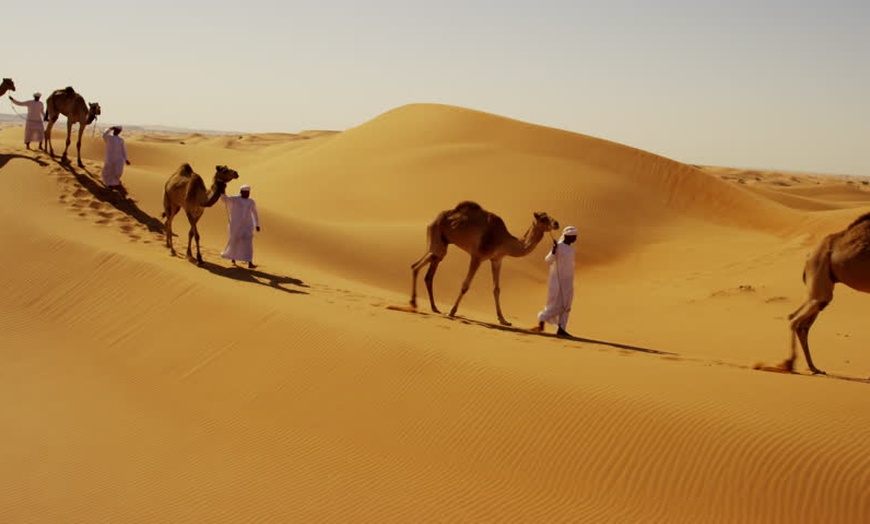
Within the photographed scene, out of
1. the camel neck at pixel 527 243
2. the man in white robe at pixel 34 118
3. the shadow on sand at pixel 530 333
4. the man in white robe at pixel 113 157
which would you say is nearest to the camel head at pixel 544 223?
the camel neck at pixel 527 243

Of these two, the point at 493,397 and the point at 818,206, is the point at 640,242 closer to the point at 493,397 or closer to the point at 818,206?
the point at 493,397

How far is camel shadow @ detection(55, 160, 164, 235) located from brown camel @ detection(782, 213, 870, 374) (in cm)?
1145

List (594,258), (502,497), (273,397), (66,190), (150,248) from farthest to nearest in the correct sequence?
(594,258), (66,190), (150,248), (273,397), (502,497)

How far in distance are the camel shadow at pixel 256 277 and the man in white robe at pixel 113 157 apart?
16.6 feet

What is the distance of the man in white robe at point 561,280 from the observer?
36.3ft

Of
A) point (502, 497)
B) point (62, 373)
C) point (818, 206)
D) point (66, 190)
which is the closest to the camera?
point (502, 497)

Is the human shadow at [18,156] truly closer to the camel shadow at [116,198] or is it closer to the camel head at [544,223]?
the camel shadow at [116,198]

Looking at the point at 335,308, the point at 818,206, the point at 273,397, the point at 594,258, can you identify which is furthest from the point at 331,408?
the point at 818,206

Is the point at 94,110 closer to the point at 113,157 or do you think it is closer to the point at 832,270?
the point at 113,157

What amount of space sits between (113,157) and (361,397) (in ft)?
37.5

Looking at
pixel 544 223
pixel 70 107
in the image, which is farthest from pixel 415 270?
pixel 70 107

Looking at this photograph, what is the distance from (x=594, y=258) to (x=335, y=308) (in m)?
13.8

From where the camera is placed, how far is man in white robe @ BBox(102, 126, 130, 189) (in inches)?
658

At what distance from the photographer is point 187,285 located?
10.9 m
